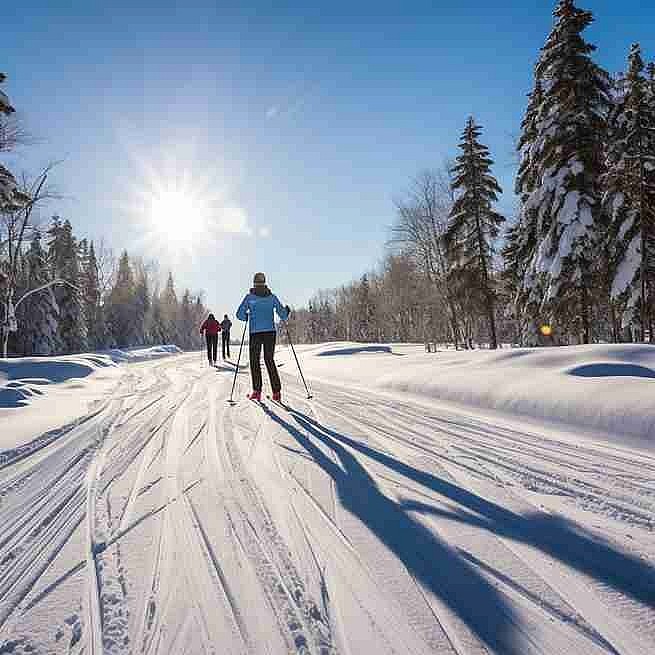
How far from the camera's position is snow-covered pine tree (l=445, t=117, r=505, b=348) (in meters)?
23.1

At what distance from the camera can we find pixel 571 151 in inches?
581

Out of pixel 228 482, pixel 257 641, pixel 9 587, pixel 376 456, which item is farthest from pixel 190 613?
pixel 376 456

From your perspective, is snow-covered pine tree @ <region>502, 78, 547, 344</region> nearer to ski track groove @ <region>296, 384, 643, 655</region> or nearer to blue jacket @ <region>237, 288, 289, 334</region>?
blue jacket @ <region>237, 288, 289, 334</region>

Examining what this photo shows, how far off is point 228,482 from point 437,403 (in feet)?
13.3

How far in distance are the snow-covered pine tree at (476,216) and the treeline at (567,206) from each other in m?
0.06

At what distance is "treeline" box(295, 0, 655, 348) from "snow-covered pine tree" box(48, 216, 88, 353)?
36867 millimetres

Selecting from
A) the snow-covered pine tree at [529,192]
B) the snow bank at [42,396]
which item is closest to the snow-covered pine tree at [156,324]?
the snow bank at [42,396]

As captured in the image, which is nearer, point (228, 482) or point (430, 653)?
point (430, 653)

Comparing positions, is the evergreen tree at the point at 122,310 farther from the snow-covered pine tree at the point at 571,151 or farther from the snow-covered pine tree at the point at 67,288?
the snow-covered pine tree at the point at 571,151

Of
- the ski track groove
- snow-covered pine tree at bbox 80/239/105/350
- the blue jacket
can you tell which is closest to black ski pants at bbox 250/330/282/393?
the blue jacket

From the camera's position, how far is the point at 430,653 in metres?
1.29

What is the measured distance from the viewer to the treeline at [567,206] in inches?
575

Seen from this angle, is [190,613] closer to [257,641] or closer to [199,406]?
[257,641]

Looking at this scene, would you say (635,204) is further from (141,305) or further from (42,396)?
(141,305)
